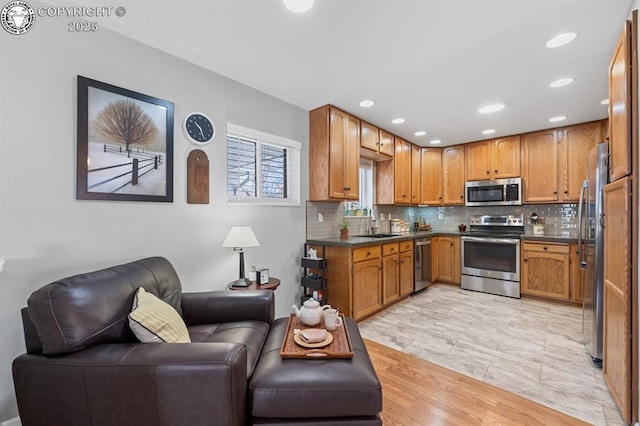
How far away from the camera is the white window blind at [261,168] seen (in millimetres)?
2586

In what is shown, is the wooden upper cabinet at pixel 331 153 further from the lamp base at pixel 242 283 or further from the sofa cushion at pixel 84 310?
the sofa cushion at pixel 84 310

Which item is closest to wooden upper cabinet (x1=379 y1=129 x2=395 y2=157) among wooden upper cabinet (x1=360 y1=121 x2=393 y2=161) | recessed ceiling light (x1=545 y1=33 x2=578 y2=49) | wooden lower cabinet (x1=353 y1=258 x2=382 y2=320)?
wooden upper cabinet (x1=360 y1=121 x2=393 y2=161)

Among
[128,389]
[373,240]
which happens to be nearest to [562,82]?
[373,240]

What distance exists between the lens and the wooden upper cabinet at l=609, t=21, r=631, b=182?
4.87ft

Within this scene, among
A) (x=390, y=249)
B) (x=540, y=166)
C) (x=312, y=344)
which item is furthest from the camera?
(x=540, y=166)

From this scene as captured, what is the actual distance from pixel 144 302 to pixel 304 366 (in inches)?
34.4

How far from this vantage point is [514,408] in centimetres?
171

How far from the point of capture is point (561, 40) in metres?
1.91

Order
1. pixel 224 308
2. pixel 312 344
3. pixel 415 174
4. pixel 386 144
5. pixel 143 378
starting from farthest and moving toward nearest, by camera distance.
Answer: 1. pixel 415 174
2. pixel 386 144
3. pixel 224 308
4. pixel 312 344
5. pixel 143 378

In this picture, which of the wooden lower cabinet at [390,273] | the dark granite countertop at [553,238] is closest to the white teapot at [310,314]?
the wooden lower cabinet at [390,273]

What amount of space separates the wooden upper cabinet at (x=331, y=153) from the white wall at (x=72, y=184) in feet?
3.16

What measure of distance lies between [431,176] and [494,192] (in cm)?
104

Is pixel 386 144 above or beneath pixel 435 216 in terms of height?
above

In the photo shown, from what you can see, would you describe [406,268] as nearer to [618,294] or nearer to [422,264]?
[422,264]
